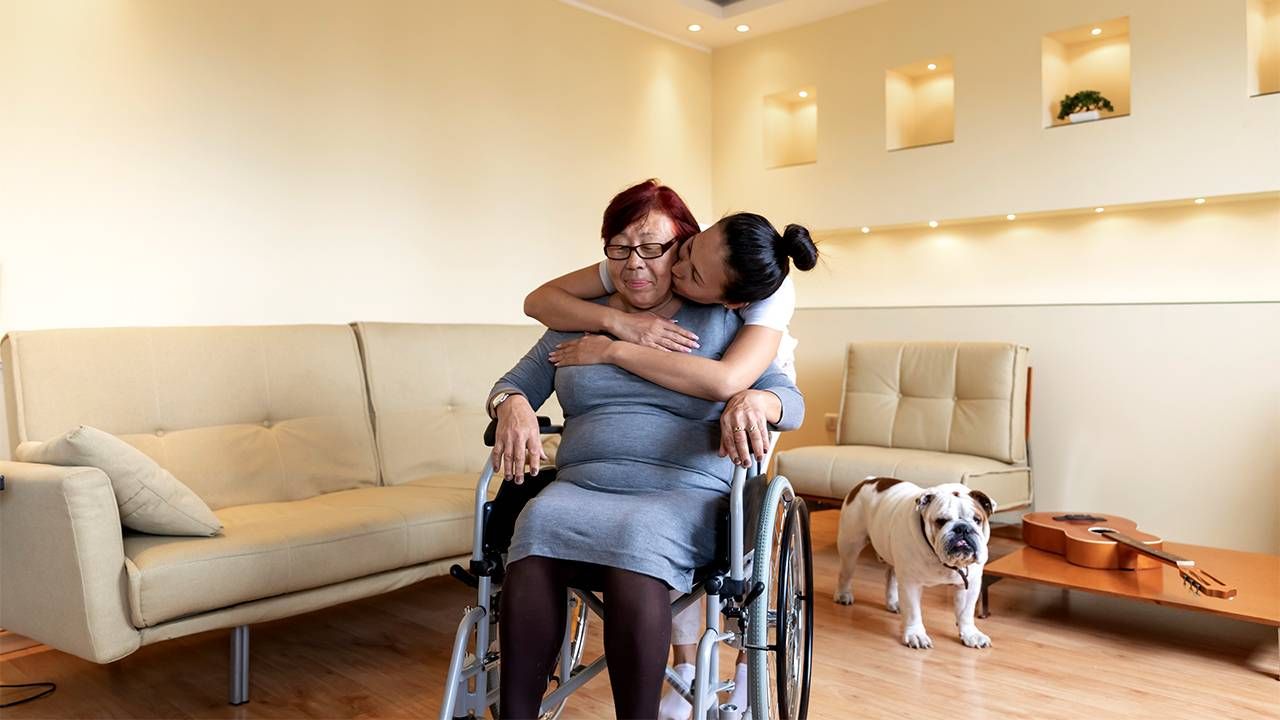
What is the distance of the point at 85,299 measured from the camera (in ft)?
9.98

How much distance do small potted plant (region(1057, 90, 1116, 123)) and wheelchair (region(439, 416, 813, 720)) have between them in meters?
3.06

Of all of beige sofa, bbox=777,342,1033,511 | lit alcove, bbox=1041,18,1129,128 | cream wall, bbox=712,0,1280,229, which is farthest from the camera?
lit alcove, bbox=1041,18,1129,128

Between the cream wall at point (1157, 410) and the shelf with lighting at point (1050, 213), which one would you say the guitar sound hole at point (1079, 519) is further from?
the shelf with lighting at point (1050, 213)

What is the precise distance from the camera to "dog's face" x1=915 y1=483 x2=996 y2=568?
2557mm

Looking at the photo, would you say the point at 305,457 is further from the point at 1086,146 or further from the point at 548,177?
the point at 1086,146

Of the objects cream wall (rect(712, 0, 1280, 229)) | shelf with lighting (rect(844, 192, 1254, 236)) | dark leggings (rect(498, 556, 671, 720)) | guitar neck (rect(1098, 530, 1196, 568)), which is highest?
cream wall (rect(712, 0, 1280, 229))

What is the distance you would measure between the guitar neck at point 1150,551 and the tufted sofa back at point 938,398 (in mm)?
840

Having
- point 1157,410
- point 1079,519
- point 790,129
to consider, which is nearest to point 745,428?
point 1079,519

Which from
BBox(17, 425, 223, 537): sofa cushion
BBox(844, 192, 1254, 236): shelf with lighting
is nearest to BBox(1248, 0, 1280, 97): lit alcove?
BBox(844, 192, 1254, 236): shelf with lighting

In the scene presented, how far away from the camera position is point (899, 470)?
3.53 metres

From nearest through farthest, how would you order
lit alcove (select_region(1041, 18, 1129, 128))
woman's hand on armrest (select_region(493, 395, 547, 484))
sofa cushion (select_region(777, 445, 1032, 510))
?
woman's hand on armrest (select_region(493, 395, 547, 484)), sofa cushion (select_region(777, 445, 1032, 510)), lit alcove (select_region(1041, 18, 1129, 128))

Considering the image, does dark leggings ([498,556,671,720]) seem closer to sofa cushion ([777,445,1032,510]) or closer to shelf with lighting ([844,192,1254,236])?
sofa cushion ([777,445,1032,510])

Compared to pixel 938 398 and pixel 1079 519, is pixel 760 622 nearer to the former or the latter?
pixel 1079 519

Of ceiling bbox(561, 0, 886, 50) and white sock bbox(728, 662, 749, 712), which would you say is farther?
ceiling bbox(561, 0, 886, 50)
